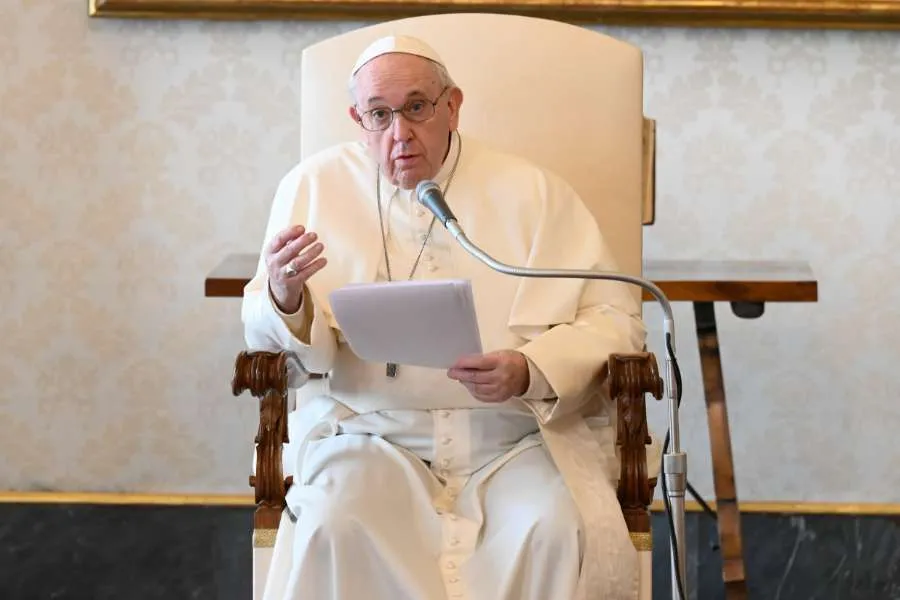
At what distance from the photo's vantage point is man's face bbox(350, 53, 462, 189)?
268 centimetres

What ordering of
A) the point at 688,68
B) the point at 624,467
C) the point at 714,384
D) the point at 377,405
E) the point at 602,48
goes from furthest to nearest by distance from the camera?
the point at 688,68
the point at 714,384
the point at 602,48
the point at 377,405
the point at 624,467

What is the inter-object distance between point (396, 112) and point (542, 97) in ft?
2.07

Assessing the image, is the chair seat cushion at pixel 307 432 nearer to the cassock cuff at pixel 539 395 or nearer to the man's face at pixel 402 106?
the cassock cuff at pixel 539 395

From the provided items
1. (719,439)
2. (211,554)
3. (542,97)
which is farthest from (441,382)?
(211,554)

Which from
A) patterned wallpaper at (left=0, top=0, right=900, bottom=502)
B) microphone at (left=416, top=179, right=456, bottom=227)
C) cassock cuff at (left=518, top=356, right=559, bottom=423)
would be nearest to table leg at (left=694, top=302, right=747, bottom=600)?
patterned wallpaper at (left=0, top=0, right=900, bottom=502)

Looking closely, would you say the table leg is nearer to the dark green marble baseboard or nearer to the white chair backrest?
the dark green marble baseboard

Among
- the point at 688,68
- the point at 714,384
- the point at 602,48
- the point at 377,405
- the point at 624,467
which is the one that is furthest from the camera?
the point at 688,68

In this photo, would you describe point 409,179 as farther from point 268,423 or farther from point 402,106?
point 268,423

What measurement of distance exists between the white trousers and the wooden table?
902 mm

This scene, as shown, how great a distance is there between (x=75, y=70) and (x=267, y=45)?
626mm

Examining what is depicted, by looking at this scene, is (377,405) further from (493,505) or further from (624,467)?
(624,467)

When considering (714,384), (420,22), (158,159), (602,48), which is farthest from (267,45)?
(714,384)

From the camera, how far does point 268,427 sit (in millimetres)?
2414

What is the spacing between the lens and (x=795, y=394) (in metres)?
4.19
